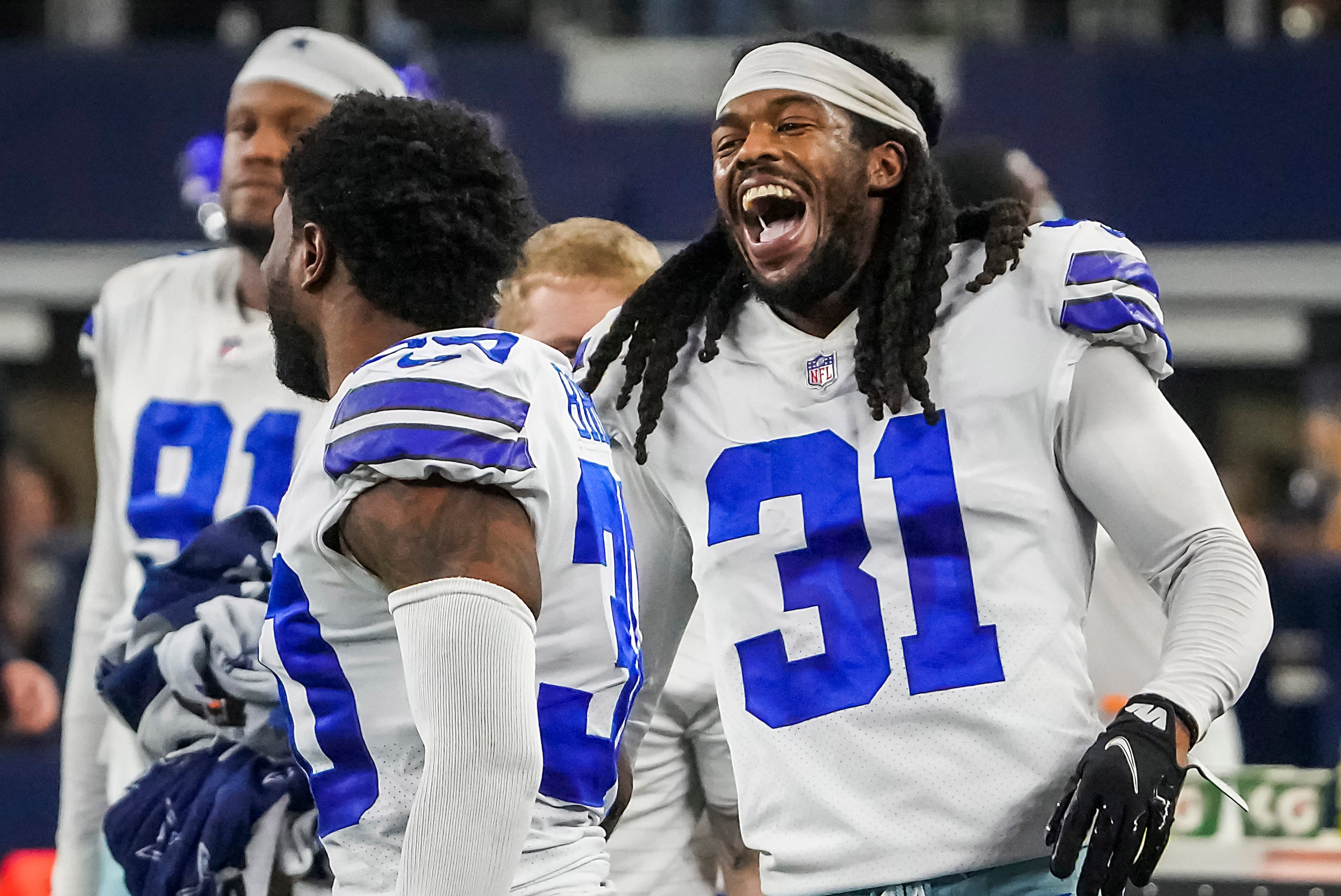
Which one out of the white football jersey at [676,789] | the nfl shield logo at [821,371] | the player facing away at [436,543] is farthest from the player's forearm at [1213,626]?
the white football jersey at [676,789]

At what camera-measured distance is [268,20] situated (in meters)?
8.91

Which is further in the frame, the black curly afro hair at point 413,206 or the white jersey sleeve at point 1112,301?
the white jersey sleeve at point 1112,301

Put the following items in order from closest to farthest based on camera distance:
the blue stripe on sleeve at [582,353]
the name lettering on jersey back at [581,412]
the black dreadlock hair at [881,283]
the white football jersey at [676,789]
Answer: the name lettering on jersey back at [581,412] → the black dreadlock hair at [881,283] → the blue stripe on sleeve at [582,353] → the white football jersey at [676,789]

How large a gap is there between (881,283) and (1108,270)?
291 millimetres

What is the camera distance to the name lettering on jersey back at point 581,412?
1820 millimetres

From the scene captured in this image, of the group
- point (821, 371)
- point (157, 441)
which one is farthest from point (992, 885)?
point (157, 441)

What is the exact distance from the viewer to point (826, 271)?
2270 mm

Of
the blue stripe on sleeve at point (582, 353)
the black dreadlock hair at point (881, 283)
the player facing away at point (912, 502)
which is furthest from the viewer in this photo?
the blue stripe on sleeve at point (582, 353)

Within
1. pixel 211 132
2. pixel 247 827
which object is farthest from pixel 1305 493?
Answer: pixel 247 827

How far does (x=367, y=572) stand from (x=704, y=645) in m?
1.20

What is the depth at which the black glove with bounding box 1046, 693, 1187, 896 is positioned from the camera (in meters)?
1.88

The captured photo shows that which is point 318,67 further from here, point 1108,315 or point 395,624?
point 395,624

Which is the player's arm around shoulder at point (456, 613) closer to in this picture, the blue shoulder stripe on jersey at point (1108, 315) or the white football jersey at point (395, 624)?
the white football jersey at point (395, 624)

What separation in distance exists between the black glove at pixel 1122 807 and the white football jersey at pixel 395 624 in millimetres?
478
